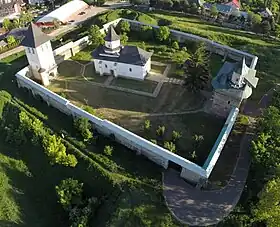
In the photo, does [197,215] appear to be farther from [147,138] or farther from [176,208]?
[147,138]

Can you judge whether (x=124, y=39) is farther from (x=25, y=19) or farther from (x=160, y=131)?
(x=25, y=19)

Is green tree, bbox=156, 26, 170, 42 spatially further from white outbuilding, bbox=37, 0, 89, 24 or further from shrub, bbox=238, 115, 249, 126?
white outbuilding, bbox=37, 0, 89, 24

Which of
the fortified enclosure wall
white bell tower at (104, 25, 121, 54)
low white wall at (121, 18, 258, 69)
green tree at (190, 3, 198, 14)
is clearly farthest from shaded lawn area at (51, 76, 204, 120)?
green tree at (190, 3, 198, 14)

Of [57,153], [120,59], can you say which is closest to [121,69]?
[120,59]

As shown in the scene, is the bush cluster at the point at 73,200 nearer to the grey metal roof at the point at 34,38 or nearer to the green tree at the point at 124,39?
the grey metal roof at the point at 34,38

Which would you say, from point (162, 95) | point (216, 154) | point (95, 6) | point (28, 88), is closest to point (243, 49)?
point (162, 95)

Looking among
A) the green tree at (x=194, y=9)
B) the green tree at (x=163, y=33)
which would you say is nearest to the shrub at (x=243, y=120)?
the green tree at (x=163, y=33)
